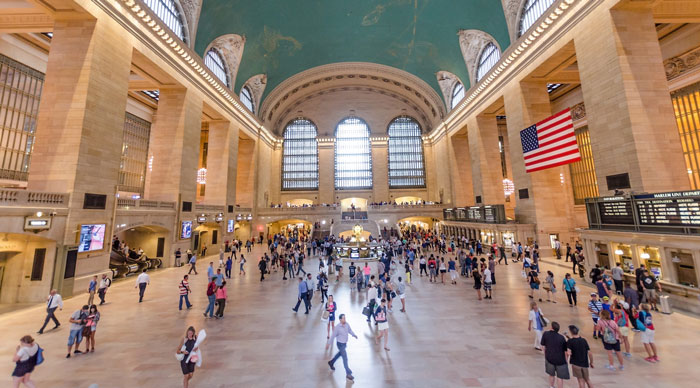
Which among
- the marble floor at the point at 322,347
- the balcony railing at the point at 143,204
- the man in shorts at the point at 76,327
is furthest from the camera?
the balcony railing at the point at 143,204

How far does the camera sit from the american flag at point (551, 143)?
12.0m

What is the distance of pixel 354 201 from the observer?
36688 millimetres

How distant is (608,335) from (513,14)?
19.9 metres

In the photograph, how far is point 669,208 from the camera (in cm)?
805

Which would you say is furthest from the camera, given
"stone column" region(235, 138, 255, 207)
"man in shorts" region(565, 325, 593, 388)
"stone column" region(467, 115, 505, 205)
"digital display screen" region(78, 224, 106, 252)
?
"stone column" region(235, 138, 255, 207)

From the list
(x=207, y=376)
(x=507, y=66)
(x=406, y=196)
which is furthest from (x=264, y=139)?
(x=207, y=376)

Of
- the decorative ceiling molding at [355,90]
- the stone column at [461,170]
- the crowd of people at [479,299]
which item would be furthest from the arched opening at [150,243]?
the stone column at [461,170]

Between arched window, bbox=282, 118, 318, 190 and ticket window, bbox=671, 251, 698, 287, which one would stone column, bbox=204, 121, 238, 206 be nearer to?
arched window, bbox=282, 118, 318, 190

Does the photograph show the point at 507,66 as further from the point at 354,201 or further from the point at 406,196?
the point at 354,201

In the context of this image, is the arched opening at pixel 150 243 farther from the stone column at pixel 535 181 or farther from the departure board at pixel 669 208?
the stone column at pixel 535 181

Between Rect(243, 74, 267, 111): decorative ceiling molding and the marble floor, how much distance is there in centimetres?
2368

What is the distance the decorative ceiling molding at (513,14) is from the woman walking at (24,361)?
24.0 m

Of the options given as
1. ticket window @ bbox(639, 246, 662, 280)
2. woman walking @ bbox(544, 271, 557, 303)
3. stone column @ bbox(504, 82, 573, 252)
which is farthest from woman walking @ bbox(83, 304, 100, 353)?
stone column @ bbox(504, 82, 573, 252)

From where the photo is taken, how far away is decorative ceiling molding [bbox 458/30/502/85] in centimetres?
2111
